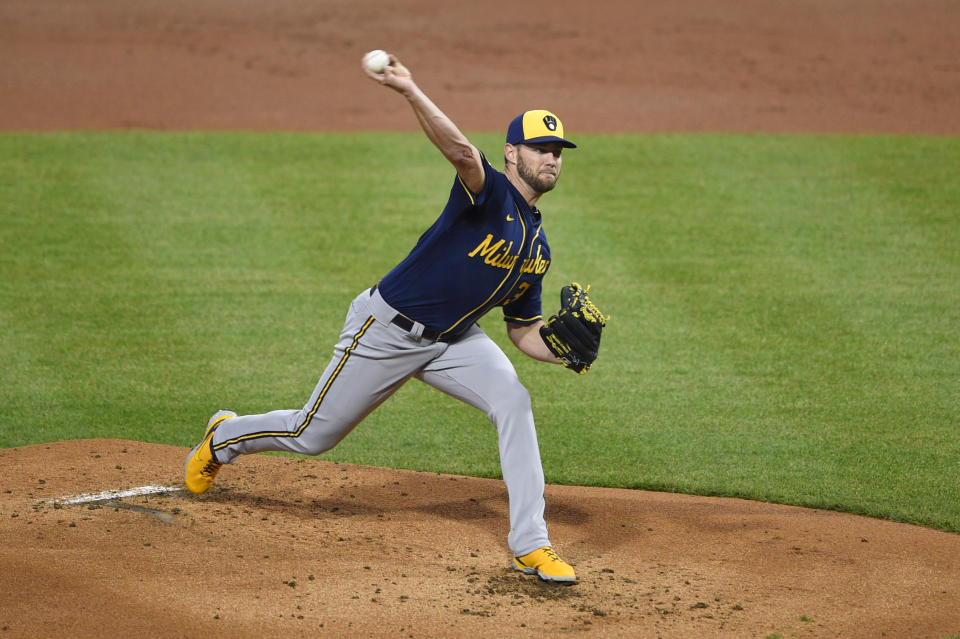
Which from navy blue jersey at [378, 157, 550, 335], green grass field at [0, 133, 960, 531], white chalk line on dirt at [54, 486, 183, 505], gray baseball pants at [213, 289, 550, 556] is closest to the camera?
navy blue jersey at [378, 157, 550, 335]

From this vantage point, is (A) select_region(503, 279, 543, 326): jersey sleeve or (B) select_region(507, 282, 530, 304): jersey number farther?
(A) select_region(503, 279, 543, 326): jersey sleeve

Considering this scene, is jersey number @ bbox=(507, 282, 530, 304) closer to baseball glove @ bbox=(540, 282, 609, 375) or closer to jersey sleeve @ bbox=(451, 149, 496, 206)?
baseball glove @ bbox=(540, 282, 609, 375)

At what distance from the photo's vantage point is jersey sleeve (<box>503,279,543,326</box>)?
5000 millimetres

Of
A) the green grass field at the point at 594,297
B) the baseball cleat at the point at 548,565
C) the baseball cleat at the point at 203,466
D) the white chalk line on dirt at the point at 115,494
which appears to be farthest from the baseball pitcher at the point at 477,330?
the green grass field at the point at 594,297

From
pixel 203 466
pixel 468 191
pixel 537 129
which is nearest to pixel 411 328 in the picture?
pixel 468 191

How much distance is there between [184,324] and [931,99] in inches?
399

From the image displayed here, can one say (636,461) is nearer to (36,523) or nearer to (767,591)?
(767,591)

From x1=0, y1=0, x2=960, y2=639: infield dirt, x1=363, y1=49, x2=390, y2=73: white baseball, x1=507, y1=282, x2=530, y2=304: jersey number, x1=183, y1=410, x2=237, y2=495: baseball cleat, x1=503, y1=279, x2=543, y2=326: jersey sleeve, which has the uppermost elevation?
x1=363, y1=49, x2=390, y2=73: white baseball

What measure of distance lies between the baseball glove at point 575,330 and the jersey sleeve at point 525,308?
182 millimetres

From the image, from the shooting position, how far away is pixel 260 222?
9.93 meters

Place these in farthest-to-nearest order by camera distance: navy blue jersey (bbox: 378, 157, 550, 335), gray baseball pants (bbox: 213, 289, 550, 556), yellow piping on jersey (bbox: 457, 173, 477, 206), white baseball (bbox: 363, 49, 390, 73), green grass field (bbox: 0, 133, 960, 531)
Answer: green grass field (bbox: 0, 133, 960, 531) → gray baseball pants (bbox: 213, 289, 550, 556) → navy blue jersey (bbox: 378, 157, 550, 335) → yellow piping on jersey (bbox: 457, 173, 477, 206) → white baseball (bbox: 363, 49, 390, 73)

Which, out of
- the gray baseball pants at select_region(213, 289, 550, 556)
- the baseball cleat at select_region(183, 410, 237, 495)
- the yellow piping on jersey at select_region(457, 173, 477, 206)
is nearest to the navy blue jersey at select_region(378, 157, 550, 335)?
the yellow piping on jersey at select_region(457, 173, 477, 206)

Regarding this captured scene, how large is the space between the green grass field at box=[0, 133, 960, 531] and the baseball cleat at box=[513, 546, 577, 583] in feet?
4.46

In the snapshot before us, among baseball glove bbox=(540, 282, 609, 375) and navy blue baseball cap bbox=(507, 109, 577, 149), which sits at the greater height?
navy blue baseball cap bbox=(507, 109, 577, 149)
